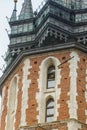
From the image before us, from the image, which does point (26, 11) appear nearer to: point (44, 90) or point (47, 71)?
point (47, 71)

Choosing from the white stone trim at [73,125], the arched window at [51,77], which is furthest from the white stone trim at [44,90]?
the white stone trim at [73,125]

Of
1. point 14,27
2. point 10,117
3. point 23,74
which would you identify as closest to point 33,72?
point 23,74

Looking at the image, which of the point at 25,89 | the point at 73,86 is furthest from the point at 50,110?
the point at 25,89

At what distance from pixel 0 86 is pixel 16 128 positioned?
17.5 feet

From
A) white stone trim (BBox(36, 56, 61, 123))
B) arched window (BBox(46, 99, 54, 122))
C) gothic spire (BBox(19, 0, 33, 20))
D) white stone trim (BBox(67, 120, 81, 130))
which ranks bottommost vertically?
white stone trim (BBox(67, 120, 81, 130))

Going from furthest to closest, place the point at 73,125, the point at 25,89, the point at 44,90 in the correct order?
the point at 25,89
the point at 44,90
the point at 73,125

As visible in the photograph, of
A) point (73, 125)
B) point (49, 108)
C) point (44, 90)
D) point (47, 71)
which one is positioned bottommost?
point (73, 125)

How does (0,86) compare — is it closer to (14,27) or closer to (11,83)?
(11,83)

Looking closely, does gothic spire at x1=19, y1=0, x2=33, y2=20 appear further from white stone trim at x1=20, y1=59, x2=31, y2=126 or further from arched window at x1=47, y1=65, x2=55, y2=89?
arched window at x1=47, y1=65, x2=55, y2=89

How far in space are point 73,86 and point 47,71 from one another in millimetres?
2470

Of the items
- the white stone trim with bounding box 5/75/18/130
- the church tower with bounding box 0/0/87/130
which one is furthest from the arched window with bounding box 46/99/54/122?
the white stone trim with bounding box 5/75/18/130

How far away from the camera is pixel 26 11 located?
42.4 meters

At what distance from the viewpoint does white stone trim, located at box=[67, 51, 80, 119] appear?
34281 millimetres

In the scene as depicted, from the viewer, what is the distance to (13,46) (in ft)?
132
